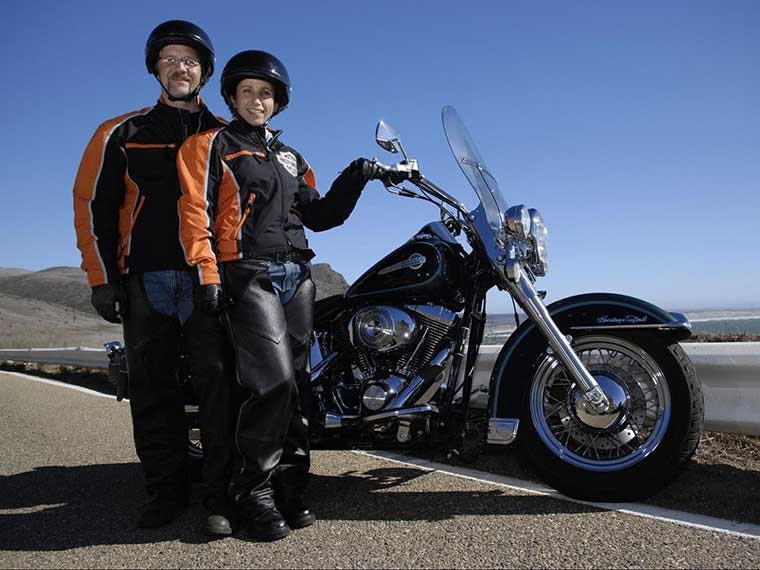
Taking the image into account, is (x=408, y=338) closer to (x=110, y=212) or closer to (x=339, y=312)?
(x=339, y=312)

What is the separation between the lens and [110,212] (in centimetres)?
315

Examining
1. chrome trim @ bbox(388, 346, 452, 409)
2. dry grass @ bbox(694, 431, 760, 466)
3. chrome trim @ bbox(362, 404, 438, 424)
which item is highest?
chrome trim @ bbox(388, 346, 452, 409)

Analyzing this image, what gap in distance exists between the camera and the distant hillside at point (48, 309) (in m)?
31.7

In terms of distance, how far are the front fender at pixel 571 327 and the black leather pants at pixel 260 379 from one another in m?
1.01

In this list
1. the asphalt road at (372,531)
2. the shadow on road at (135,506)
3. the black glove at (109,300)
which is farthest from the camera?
the black glove at (109,300)

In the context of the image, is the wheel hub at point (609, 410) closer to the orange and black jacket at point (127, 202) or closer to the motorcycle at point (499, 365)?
the motorcycle at point (499, 365)

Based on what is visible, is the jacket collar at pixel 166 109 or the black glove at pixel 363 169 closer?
the black glove at pixel 363 169

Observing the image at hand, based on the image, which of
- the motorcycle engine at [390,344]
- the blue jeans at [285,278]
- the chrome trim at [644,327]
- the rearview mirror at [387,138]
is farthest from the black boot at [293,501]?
the rearview mirror at [387,138]

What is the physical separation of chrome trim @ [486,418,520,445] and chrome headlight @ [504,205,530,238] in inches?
35.7

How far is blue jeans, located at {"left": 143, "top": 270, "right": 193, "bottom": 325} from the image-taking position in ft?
10.1

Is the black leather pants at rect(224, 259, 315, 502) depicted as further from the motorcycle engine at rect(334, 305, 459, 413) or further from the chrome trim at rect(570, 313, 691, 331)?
the chrome trim at rect(570, 313, 691, 331)

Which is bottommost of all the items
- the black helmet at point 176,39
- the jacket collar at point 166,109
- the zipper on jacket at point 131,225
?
the zipper on jacket at point 131,225

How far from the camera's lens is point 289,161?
330 centimetres

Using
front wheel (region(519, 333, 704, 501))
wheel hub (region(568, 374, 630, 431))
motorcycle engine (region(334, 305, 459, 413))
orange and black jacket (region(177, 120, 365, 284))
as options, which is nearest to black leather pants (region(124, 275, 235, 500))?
orange and black jacket (region(177, 120, 365, 284))
